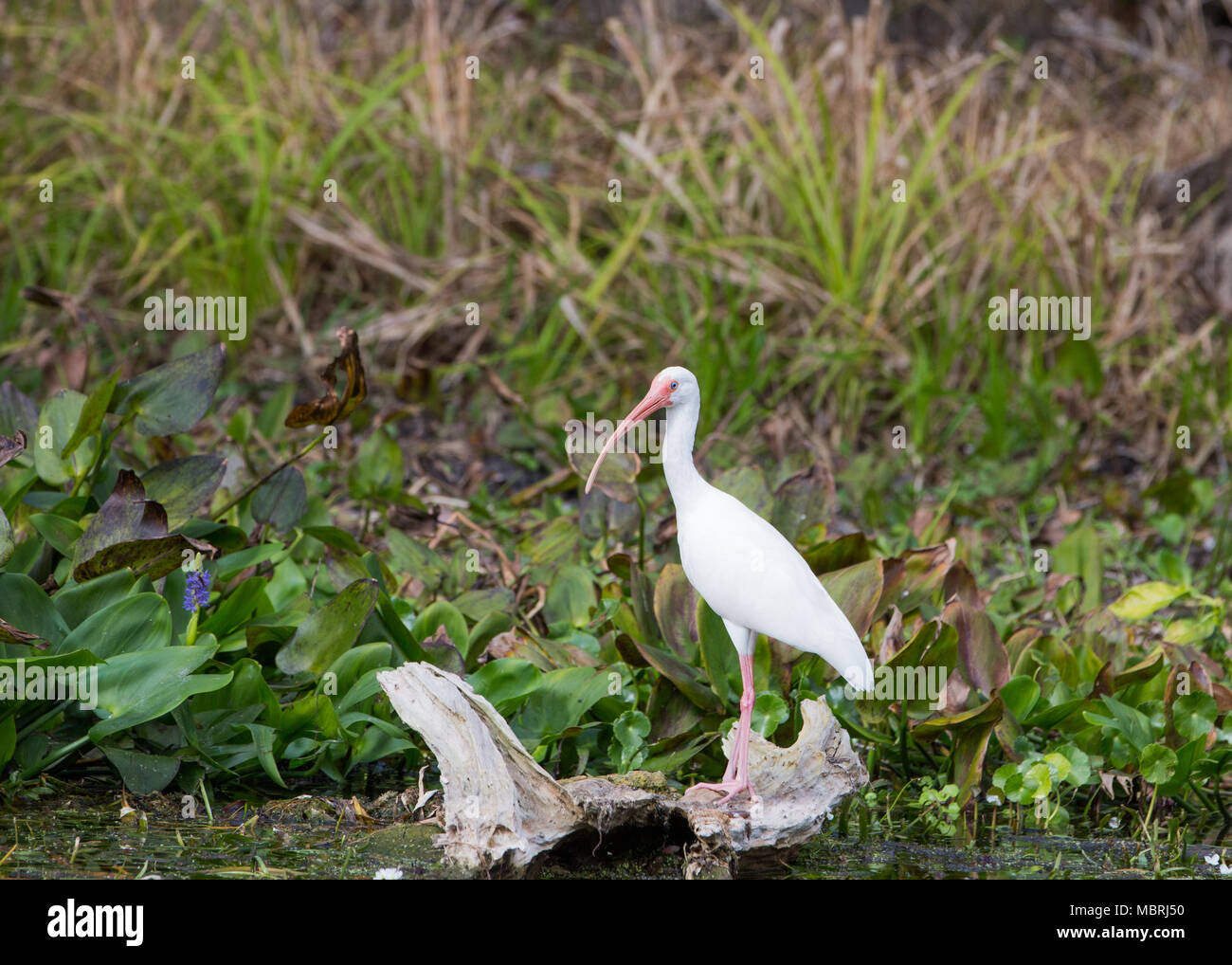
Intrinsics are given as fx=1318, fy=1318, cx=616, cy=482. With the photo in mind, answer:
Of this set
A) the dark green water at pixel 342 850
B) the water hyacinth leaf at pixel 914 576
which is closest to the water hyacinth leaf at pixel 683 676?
the dark green water at pixel 342 850

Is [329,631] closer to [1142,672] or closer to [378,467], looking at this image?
[378,467]

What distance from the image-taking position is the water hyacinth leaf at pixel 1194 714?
9.09 ft

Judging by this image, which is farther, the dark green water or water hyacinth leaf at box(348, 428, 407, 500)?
→ water hyacinth leaf at box(348, 428, 407, 500)

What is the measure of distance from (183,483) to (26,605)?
458 mm

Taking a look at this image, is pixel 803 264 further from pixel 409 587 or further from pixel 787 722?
pixel 787 722

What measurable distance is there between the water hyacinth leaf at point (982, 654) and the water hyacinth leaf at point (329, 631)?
4.13 ft

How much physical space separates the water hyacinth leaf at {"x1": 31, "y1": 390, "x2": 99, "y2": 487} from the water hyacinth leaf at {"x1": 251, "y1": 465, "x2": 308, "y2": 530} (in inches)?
15.1

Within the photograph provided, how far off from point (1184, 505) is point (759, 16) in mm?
5551

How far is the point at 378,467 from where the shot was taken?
13.0ft

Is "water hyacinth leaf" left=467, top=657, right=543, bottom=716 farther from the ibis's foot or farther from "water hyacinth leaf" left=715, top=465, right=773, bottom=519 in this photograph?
"water hyacinth leaf" left=715, top=465, right=773, bottom=519

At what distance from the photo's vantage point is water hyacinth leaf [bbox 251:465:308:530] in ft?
10.2

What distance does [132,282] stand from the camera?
639cm

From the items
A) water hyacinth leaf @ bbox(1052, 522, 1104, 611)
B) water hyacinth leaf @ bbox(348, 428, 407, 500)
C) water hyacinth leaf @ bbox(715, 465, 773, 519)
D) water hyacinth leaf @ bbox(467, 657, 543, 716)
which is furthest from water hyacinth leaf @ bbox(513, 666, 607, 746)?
water hyacinth leaf @ bbox(1052, 522, 1104, 611)

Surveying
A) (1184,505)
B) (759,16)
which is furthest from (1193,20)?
(1184,505)
